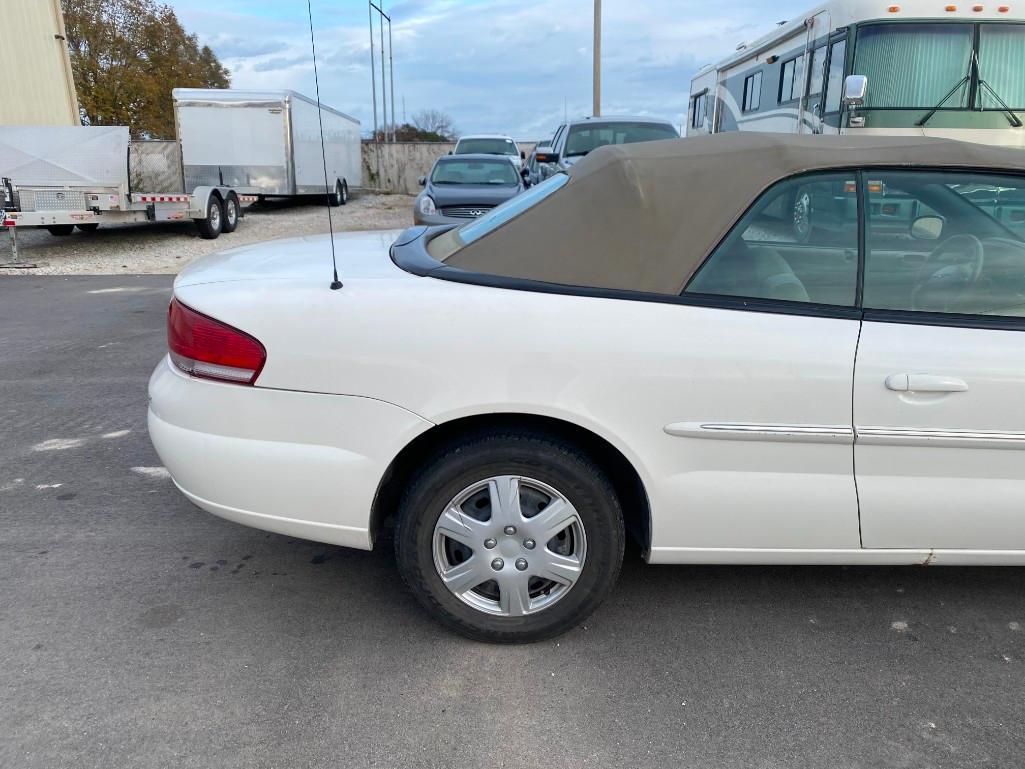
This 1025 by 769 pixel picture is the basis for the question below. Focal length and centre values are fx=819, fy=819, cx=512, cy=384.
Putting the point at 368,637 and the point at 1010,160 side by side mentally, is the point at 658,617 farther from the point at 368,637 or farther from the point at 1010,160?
the point at 1010,160

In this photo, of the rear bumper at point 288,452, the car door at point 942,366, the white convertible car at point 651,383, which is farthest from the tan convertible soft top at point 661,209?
the rear bumper at point 288,452

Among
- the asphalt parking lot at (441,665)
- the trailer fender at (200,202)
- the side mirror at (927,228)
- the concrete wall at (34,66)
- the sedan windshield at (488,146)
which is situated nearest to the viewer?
the asphalt parking lot at (441,665)

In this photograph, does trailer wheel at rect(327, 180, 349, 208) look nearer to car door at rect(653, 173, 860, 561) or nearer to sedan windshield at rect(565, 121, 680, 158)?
sedan windshield at rect(565, 121, 680, 158)

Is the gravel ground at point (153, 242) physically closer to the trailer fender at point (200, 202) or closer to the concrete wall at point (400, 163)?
the trailer fender at point (200, 202)

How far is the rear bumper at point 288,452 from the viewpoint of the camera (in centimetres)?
263

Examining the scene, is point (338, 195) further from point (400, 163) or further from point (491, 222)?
point (491, 222)

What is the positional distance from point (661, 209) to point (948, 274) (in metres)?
0.98

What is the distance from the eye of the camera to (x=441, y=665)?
2746mm

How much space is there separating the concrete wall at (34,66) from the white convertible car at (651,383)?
19821mm

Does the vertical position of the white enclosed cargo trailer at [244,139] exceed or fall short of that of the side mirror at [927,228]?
it exceeds it

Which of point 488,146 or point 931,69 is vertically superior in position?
point 931,69

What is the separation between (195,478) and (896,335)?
236cm

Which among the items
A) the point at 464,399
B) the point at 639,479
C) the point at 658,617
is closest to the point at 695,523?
the point at 639,479

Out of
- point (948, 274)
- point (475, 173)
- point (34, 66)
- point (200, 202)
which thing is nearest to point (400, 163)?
point (34, 66)
